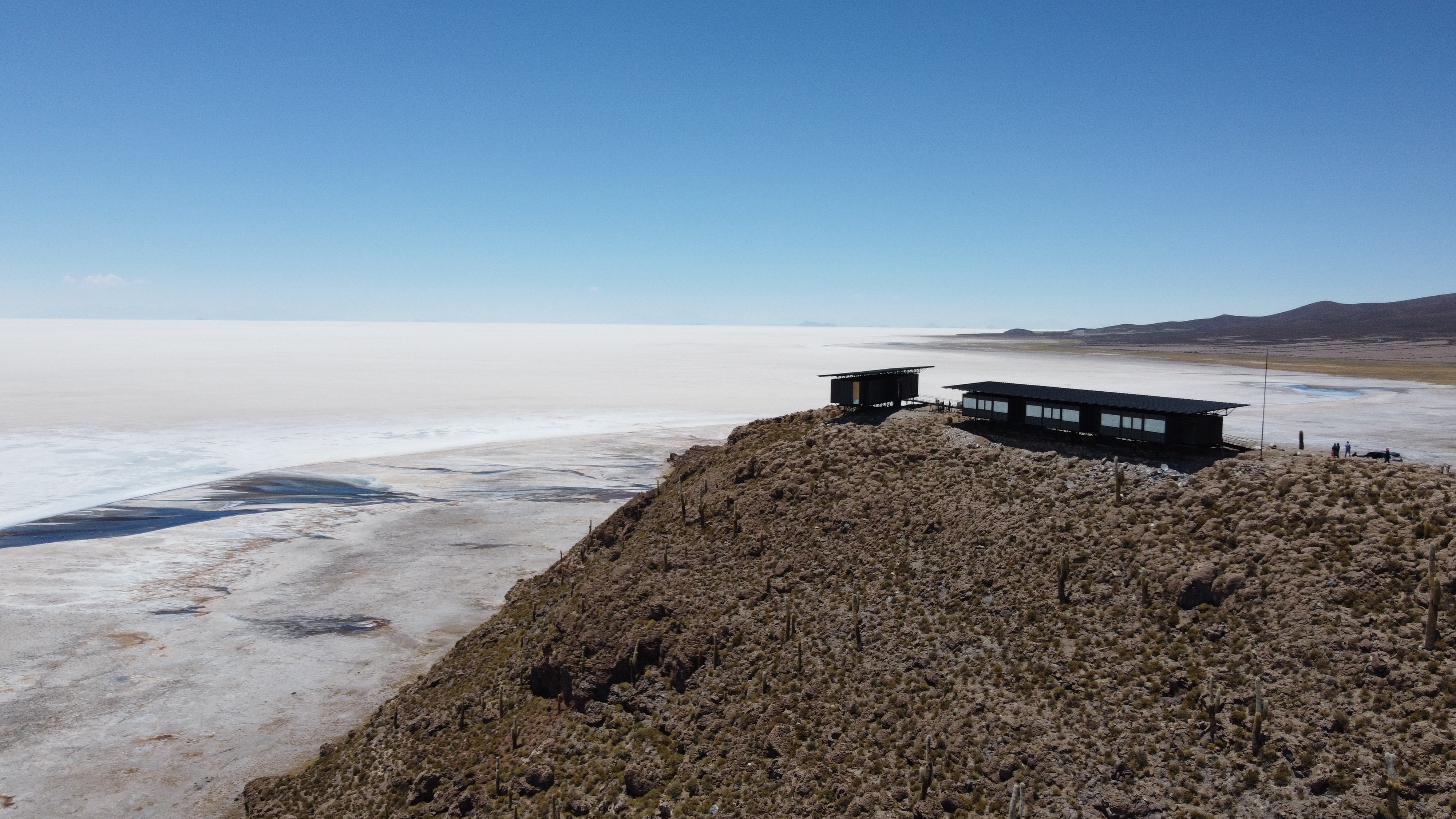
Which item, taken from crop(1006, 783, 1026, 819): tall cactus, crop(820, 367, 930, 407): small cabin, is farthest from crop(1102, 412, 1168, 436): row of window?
crop(1006, 783, 1026, 819): tall cactus

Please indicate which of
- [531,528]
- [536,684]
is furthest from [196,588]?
[536,684]

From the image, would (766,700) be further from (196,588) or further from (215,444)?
(215,444)

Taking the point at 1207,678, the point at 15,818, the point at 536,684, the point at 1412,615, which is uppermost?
the point at 1412,615

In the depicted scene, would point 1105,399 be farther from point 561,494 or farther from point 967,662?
point 561,494

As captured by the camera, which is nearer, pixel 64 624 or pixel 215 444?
pixel 64 624

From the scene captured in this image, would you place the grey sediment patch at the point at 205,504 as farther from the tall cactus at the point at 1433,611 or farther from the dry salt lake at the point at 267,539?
the tall cactus at the point at 1433,611

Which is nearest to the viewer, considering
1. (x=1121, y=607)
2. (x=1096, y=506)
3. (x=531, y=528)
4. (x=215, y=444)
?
(x=1121, y=607)

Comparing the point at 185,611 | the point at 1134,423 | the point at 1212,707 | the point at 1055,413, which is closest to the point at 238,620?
the point at 185,611
